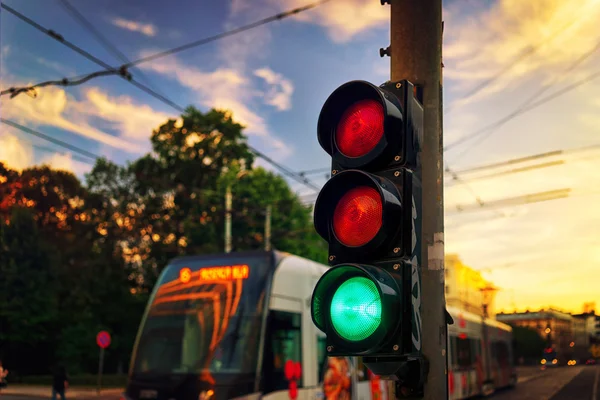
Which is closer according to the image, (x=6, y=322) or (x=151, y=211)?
(x=6, y=322)

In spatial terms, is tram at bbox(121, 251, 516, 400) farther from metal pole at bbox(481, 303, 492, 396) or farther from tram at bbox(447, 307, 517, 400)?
metal pole at bbox(481, 303, 492, 396)

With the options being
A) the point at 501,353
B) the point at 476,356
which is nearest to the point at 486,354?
the point at 476,356

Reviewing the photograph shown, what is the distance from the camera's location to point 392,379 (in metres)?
2.66

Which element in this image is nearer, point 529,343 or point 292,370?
point 292,370

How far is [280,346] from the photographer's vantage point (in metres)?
9.95

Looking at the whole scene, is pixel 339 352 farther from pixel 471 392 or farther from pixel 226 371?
pixel 471 392

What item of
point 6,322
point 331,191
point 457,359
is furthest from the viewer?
point 6,322

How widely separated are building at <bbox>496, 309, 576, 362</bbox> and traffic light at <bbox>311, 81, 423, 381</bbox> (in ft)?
359

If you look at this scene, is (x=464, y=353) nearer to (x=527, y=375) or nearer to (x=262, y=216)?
(x=262, y=216)

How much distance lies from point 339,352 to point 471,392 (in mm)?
22253

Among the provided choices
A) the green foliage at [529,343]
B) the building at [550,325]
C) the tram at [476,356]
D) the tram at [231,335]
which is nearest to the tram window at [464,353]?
the tram at [476,356]

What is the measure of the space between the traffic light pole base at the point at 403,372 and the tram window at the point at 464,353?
19.1 meters

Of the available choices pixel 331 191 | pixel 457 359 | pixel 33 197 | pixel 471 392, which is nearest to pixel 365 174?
pixel 331 191

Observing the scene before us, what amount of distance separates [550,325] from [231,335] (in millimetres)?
109013
